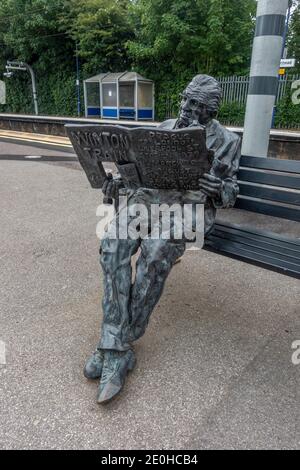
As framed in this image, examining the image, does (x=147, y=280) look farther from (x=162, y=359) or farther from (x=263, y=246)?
(x=263, y=246)

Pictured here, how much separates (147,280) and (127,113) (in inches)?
707

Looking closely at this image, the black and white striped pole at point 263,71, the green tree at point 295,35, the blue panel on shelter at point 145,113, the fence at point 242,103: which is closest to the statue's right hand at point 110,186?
the black and white striped pole at point 263,71

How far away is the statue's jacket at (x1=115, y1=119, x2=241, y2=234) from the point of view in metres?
2.33

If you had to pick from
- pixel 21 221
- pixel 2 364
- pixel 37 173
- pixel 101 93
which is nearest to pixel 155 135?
pixel 2 364

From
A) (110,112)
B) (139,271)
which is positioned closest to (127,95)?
(110,112)

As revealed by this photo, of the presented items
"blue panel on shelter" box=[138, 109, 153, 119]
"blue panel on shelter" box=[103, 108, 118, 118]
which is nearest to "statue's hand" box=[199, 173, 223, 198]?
"blue panel on shelter" box=[138, 109, 153, 119]

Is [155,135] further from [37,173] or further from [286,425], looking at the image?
[37,173]

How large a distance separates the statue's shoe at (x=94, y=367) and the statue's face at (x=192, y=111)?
1431 mm

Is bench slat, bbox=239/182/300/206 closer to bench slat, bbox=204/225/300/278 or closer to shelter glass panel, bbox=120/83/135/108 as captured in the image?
bench slat, bbox=204/225/300/278

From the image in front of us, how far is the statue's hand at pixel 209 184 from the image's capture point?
216cm

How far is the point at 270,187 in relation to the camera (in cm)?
277

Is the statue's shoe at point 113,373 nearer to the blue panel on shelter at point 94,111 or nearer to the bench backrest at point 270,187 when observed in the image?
the bench backrest at point 270,187

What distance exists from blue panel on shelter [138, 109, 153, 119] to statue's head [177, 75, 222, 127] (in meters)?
16.8

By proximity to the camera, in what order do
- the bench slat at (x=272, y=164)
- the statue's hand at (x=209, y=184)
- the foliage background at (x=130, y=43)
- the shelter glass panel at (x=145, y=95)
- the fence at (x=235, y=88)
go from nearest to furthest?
1. the statue's hand at (x=209, y=184)
2. the bench slat at (x=272, y=164)
3. the fence at (x=235, y=88)
4. the foliage background at (x=130, y=43)
5. the shelter glass panel at (x=145, y=95)
